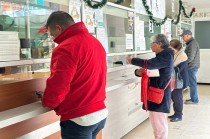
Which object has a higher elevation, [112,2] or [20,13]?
[112,2]

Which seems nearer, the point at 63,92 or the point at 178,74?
the point at 63,92

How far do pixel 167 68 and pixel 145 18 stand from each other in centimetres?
196

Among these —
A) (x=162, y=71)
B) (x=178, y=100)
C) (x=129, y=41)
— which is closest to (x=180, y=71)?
(x=178, y=100)

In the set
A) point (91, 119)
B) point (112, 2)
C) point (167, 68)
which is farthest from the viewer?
point (112, 2)

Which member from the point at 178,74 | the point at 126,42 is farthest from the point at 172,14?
the point at 126,42

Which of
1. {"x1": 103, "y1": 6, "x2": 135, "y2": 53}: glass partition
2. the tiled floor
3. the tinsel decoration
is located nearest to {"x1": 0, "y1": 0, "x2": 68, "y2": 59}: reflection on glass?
the tinsel decoration

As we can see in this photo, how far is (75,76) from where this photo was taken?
5.56 feet

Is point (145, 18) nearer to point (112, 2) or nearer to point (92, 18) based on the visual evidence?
point (112, 2)

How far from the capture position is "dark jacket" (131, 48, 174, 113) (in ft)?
9.96

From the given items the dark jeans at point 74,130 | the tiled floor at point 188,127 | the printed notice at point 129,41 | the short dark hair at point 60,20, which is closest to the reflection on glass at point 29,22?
the short dark hair at point 60,20

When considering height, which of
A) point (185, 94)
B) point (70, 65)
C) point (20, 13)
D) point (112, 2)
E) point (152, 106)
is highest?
point (112, 2)

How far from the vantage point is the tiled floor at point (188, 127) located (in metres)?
3.95

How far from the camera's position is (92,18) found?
327cm

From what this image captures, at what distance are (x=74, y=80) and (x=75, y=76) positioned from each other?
3cm
